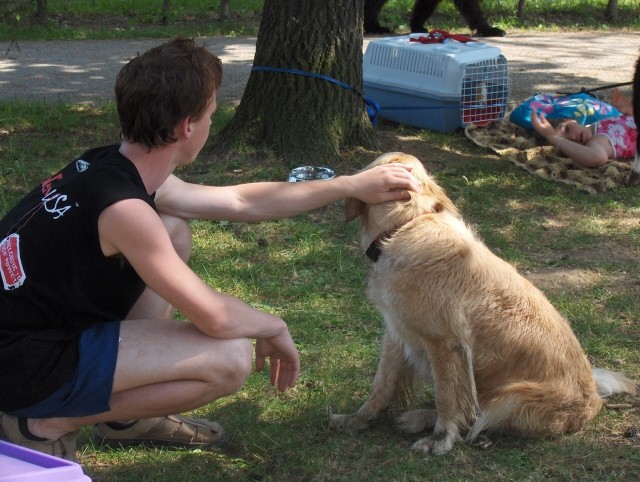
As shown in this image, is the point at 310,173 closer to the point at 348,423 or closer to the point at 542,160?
the point at 542,160

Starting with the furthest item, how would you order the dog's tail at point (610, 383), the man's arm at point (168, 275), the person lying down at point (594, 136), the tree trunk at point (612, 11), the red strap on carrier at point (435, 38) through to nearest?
the tree trunk at point (612, 11)
the red strap on carrier at point (435, 38)
the person lying down at point (594, 136)
the dog's tail at point (610, 383)
the man's arm at point (168, 275)

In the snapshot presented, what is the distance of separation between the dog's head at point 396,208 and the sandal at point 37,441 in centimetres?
120

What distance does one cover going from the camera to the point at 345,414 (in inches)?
133

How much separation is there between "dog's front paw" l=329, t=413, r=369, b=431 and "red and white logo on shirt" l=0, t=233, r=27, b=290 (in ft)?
4.41

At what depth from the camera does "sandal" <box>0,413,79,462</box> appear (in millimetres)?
2596

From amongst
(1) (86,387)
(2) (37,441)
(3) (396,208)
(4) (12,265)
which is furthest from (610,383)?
(4) (12,265)

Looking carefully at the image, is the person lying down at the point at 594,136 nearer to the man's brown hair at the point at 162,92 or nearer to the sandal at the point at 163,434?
the sandal at the point at 163,434

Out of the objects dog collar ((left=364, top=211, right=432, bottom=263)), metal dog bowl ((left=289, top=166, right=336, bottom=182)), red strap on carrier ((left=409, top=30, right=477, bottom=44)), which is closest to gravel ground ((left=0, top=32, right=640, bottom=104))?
red strap on carrier ((left=409, top=30, right=477, bottom=44))

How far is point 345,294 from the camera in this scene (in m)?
4.45

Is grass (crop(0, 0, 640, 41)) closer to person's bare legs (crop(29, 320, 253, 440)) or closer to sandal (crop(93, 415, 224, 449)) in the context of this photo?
sandal (crop(93, 415, 224, 449))

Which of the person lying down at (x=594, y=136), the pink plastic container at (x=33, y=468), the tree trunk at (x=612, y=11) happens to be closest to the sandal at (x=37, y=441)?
the pink plastic container at (x=33, y=468)

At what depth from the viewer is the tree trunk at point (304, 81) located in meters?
6.15

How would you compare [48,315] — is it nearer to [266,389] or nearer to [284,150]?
[266,389]

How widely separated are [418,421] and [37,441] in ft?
4.51
